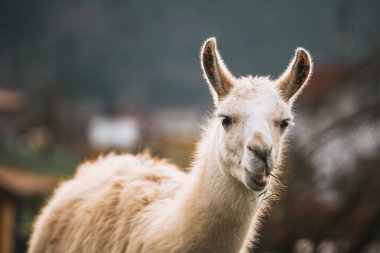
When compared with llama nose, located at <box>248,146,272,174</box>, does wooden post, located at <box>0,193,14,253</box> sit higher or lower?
higher

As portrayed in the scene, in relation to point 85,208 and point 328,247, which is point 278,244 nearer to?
point 328,247

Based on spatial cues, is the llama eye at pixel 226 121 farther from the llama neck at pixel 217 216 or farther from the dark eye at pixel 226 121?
the llama neck at pixel 217 216

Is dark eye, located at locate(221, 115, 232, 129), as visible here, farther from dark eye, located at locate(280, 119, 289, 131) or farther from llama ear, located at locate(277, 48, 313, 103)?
llama ear, located at locate(277, 48, 313, 103)

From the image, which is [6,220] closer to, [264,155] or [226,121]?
[226,121]

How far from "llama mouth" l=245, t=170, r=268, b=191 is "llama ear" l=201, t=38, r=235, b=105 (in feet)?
2.65

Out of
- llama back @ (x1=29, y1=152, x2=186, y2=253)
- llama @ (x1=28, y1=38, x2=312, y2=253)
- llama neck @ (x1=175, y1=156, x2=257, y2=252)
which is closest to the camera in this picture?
llama @ (x1=28, y1=38, x2=312, y2=253)

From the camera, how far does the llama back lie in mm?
4957

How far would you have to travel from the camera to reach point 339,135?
11008mm

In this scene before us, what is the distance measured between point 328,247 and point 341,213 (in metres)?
0.70

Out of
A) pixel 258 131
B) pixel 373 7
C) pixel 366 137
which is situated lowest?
pixel 258 131

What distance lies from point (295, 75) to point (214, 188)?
1123 mm

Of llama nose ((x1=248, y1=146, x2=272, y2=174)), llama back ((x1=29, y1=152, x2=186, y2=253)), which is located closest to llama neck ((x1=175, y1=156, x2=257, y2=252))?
llama nose ((x1=248, y1=146, x2=272, y2=174))

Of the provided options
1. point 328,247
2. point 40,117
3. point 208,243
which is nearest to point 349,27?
point 328,247

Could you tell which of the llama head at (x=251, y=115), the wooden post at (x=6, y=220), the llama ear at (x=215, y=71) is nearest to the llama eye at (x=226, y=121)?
the llama head at (x=251, y=115)
